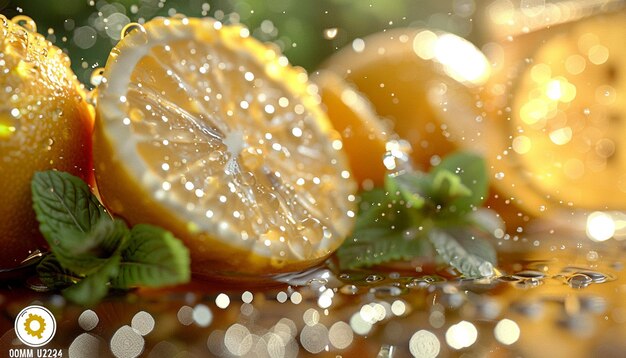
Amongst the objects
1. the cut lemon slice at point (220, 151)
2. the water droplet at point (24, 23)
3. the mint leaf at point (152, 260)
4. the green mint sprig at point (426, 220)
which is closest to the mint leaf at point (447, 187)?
the green mint sprig at point (426, 220)

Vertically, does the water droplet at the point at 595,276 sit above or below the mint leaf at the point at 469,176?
below

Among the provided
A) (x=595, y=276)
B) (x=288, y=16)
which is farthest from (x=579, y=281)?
(x=288, y=16)

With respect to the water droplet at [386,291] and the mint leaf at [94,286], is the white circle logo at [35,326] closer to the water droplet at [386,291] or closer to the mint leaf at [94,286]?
the mint leaf at [94,286]

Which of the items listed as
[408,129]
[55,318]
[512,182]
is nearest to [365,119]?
[408,129]

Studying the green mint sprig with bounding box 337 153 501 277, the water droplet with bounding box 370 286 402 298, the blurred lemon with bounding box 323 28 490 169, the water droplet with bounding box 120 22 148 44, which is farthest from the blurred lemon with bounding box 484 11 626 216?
the water droplet with bounding box 120 22 148 44

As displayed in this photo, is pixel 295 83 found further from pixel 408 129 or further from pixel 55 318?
pixel 55 318

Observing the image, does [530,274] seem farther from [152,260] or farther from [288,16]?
[288,16]
